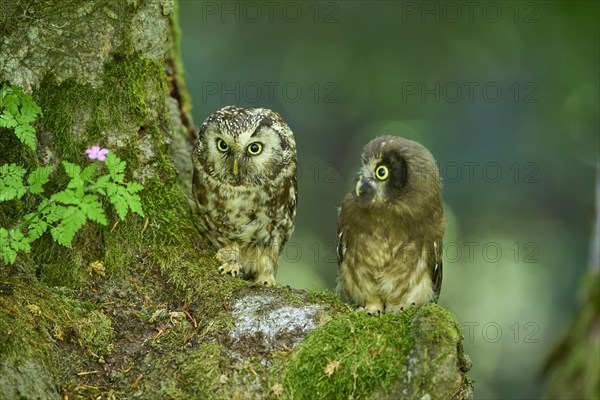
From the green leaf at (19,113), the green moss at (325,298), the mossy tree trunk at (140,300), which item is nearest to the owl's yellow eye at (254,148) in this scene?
the mossy tree trunk at (140,300)

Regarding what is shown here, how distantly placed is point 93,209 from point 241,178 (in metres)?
1.63

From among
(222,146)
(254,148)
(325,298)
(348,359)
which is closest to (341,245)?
(254,148)

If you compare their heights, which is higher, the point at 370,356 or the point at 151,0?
the point at 151,0

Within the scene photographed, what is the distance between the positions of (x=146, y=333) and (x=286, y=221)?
148 centimetres

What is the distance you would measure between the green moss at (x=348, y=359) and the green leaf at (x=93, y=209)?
1.05 meters

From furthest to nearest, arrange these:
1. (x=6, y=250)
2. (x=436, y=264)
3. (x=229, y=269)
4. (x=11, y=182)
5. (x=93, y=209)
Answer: (x=436, y=264) < (x=229, y=269) < (x=11, y=182) < (x=6, y=250) < (x=93, y=209)

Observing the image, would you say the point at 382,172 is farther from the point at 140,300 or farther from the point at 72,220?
the point at 72,220

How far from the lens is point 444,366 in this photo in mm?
3398

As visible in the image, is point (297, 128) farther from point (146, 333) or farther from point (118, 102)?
point (146, 333)

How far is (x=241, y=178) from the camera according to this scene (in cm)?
491

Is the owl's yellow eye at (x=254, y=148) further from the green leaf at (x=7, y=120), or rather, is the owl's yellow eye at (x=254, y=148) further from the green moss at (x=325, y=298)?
the green leaf at (x=7, y=120)

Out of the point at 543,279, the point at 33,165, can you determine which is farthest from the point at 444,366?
the point at 543,279

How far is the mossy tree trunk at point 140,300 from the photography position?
140 inches

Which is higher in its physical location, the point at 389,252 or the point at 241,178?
the point at 241,178
